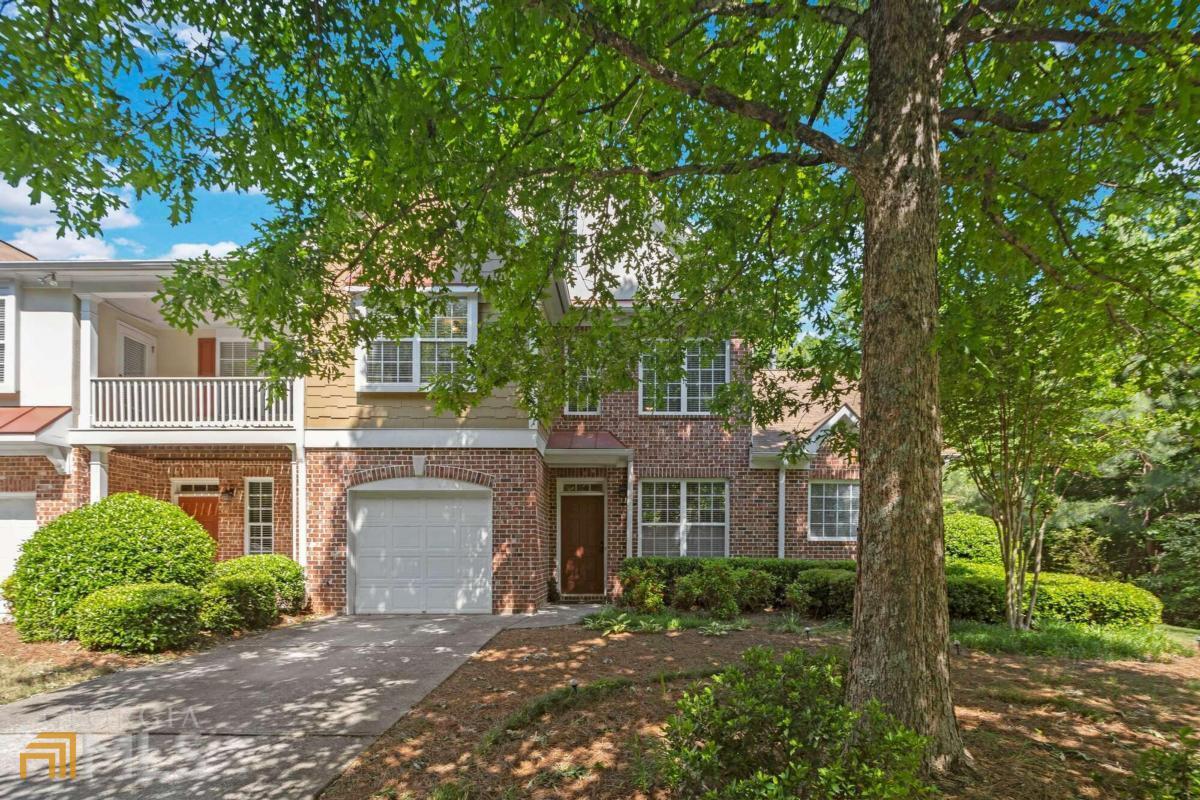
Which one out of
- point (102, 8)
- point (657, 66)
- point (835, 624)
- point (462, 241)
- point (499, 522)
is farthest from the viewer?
point (499, 522)

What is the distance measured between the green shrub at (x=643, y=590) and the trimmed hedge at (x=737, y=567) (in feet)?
0.14

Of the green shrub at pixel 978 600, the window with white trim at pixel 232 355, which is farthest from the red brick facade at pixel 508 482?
the green shrub at pixel 978 600

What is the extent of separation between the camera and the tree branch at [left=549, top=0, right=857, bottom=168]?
15.3ft

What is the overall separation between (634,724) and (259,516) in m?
11.3

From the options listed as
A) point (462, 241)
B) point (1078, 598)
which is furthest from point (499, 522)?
point (1078, 598)

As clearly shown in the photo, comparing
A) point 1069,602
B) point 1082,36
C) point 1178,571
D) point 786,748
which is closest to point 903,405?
point 786,748

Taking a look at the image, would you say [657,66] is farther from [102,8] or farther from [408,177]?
[102,8]

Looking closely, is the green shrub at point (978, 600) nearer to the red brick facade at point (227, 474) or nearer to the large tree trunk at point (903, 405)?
the large tree trunk at point (903, 405)

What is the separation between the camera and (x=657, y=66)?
5059mm

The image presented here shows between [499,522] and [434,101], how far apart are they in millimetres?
8196

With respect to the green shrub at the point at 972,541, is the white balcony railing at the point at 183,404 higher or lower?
higher

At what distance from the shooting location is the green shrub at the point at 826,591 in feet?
38.2

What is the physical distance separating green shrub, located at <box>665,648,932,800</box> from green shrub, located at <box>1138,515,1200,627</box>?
44.2 feet

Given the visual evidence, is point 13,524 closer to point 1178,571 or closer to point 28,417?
point 28,417
